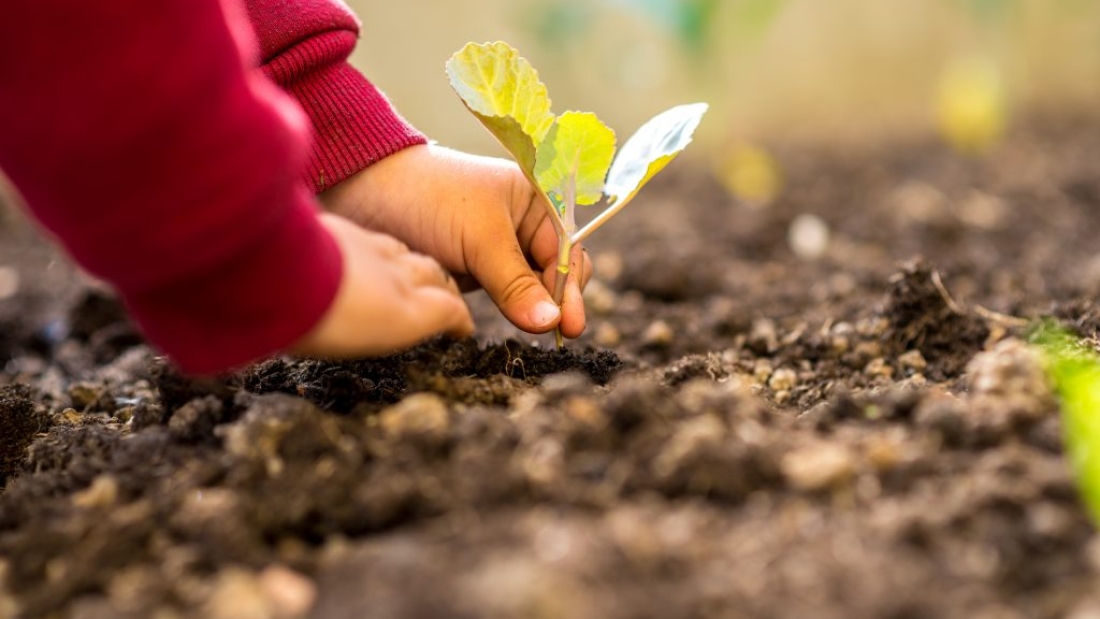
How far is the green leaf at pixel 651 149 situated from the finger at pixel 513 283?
126 mm

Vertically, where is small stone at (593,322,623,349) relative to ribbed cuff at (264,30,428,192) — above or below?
below

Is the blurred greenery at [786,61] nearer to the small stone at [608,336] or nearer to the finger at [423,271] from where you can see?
the small stone at [608,336]

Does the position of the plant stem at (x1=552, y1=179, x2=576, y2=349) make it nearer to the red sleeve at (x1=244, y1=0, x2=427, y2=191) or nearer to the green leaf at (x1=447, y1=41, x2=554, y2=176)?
the green leaf at (x1=447, y1=41, x2=554, y2=176)

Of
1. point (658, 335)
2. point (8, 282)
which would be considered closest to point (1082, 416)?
point (658, 335)

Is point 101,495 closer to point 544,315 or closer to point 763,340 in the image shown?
point 544,315

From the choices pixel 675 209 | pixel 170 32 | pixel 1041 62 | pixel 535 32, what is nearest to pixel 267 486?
pixel 170 32

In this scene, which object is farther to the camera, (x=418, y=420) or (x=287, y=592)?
(x=418, y=420)

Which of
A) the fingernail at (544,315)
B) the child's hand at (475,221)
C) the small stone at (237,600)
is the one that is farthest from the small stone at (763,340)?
the small stone at (237,600)

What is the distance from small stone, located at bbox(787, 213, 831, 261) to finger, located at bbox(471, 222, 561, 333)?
1.20m

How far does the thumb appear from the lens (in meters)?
1.03

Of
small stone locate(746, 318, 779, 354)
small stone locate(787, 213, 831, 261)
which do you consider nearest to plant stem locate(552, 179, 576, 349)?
small stone locate(746, 318, 779, 354)

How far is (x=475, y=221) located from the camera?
1.07 metres

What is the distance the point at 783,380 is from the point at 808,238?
3.65ft

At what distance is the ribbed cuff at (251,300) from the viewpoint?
75cm
